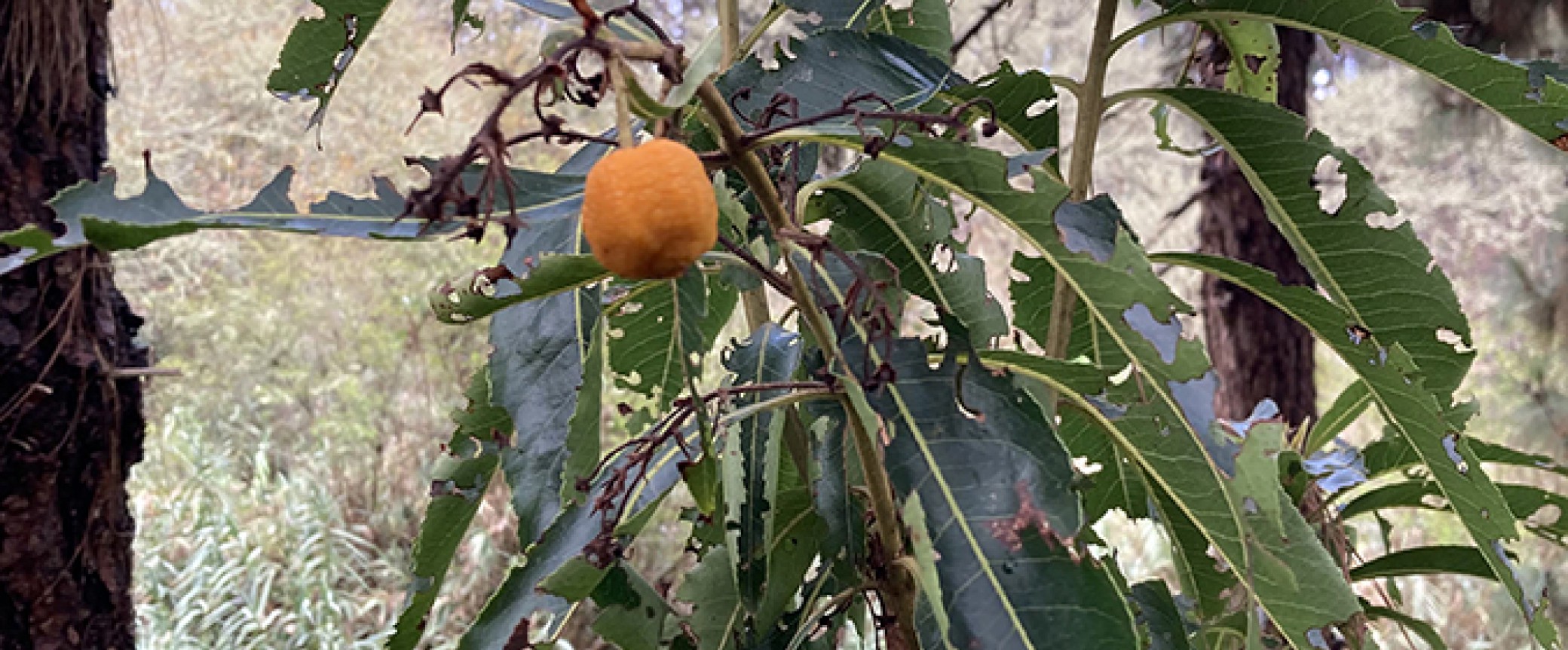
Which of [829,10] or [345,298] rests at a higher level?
[829,10]

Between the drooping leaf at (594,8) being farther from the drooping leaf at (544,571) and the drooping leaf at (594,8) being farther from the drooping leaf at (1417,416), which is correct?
the drooping leaf at (1417,416)

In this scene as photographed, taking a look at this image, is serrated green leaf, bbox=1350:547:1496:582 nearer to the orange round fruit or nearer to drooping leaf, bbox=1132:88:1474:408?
drooping leaf, bbox=1132:88:1474:408

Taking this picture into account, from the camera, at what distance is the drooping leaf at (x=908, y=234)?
1.63 feet

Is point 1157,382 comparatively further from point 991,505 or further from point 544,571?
point 544,571

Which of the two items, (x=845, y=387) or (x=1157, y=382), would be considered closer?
(x=845, y=387)

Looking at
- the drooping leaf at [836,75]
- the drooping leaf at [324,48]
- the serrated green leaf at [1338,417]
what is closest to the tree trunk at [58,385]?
the drooping leaf at [324,48]

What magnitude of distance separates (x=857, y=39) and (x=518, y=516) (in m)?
0.30

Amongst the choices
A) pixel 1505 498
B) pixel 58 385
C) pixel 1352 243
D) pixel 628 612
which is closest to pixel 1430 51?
pixel 1352 243

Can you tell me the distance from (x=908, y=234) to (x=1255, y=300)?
222cm

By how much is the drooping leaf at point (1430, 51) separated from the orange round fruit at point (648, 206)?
415mm

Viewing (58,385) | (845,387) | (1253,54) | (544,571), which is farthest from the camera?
(58,385)

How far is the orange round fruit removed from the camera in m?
0.32

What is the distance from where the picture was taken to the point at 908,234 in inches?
20.1

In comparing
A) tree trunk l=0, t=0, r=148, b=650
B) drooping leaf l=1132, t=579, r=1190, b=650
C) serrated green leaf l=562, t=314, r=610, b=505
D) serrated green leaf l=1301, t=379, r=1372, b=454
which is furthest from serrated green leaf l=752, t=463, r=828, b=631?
tree trunk l=0, t=0, r=148, b=650
